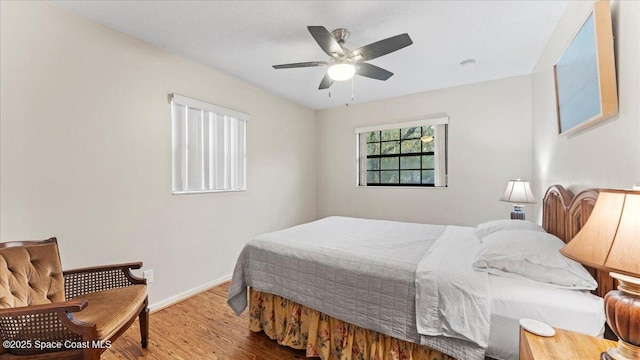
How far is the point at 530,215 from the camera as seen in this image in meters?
3.29

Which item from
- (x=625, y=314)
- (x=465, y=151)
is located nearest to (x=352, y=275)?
(x=625, y=314)

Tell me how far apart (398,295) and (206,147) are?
8.52 ft

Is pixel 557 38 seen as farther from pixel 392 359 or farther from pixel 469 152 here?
pixel 392 359

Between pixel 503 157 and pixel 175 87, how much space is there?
401 cm

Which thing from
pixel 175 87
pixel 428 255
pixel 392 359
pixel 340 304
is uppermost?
pixel 175 87

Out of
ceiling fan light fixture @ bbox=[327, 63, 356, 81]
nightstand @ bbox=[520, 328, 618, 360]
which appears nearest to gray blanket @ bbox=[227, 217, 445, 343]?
nightstand @ bbox=[520, 328, 618, 360]

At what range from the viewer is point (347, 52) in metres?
2.14

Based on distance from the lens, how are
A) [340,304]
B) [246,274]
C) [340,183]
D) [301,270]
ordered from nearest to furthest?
[340,304] → [301,270] → [246,274] → [340,183]

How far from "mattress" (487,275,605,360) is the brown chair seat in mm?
2033

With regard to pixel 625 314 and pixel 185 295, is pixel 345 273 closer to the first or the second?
pixel 625 314

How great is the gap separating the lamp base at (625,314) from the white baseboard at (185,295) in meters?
3.10

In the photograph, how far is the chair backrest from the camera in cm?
150

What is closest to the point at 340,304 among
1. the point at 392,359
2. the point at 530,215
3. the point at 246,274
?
the point at 392,359

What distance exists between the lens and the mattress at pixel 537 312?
3.98ft
